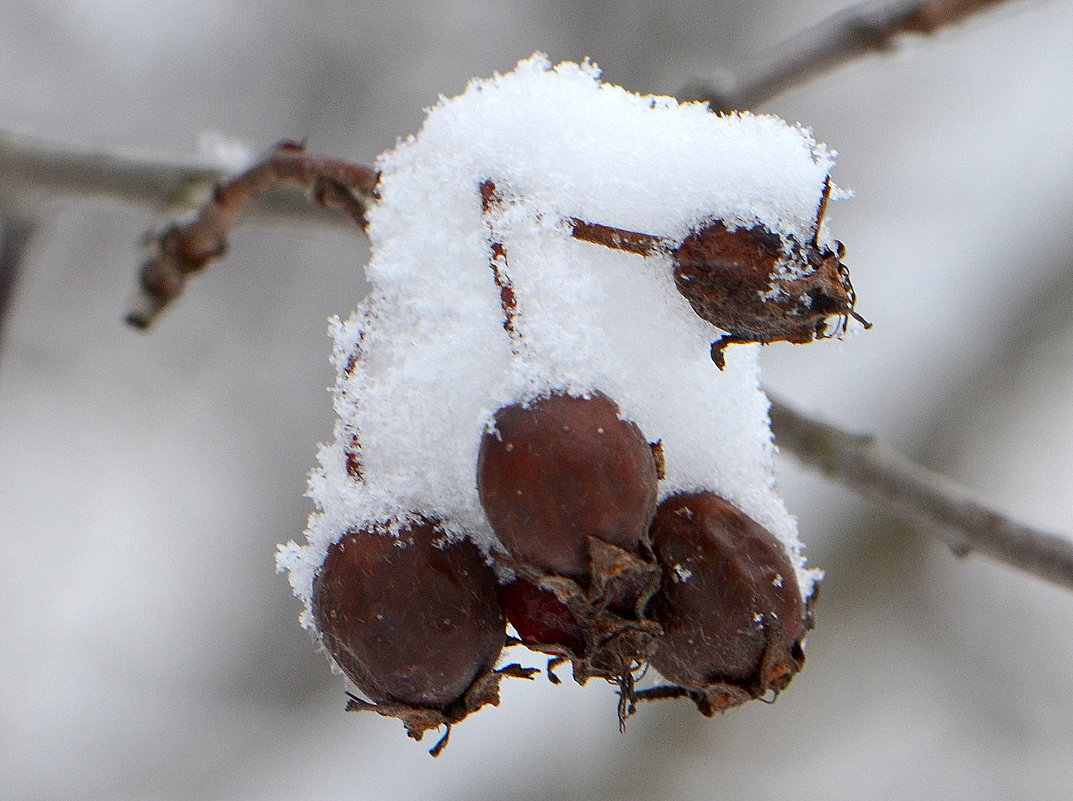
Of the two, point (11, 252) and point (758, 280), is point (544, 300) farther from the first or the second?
point (11, 252)

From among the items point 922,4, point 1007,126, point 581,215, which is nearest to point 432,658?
point 581,215

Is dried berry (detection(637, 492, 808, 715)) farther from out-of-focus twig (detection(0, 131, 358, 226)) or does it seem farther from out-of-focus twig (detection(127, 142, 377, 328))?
out-of-focus twig (detection(0, 131, 358, 226))

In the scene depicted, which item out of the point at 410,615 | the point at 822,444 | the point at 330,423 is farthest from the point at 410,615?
the point at 330,423

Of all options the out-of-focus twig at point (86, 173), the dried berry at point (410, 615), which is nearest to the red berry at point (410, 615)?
the dried berry at point (410, 615)

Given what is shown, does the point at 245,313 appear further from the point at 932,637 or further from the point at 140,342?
the point at 932,637

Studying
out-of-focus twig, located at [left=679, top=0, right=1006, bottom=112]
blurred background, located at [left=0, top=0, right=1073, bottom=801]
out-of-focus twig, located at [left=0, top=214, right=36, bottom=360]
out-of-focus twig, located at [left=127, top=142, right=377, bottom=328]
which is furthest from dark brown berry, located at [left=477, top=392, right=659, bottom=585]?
Answer: blurred background, located at [left=0, top=0, right=1073, bottom=801]

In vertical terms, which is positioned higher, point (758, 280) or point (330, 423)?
point (758, 280)
